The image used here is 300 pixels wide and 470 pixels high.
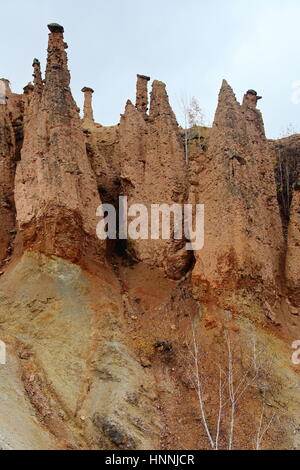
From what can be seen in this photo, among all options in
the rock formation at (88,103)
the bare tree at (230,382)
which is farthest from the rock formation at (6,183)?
the rock formation at (88,103)

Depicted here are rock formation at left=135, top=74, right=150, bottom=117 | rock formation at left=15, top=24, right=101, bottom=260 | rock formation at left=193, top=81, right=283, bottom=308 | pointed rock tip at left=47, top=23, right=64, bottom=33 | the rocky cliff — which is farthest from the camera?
rock formation at left=135, top=74, right=150, bottom=117

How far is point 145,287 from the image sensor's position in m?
22.9

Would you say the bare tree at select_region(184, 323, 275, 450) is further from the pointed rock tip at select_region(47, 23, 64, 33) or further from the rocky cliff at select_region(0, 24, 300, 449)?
the pointed rock tip at select_region(47, 23, 64, 33)

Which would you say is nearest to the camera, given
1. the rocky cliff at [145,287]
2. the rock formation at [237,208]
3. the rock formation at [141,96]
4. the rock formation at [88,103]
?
the rocky cliff at [145,287]

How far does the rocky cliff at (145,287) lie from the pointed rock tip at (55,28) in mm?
89

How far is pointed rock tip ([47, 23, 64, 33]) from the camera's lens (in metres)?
24.8

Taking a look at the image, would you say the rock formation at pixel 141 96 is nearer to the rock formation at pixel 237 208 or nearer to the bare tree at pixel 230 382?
the rock formation at pixel 237 208

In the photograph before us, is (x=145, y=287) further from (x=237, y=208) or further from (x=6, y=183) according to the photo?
(x=6, y=183)

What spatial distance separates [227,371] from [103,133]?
17.6m

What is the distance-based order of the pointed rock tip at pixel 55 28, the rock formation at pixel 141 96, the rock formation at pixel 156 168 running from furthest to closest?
1. the rock formation at pixel 141 96
2. the pointed rock tip at pixel 55 28
3. the rock formation at pixel 156 168

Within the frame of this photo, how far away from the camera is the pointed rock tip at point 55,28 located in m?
24.8

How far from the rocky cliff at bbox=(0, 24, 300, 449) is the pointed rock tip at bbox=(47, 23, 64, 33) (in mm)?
89

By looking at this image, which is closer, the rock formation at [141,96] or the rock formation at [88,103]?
the rock formation at [141,96]

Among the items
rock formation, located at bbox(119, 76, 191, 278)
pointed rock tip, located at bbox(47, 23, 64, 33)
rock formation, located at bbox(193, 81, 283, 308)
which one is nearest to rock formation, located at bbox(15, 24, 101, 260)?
pointed rock tip, located at bbox(47, 23, 64, 33)
